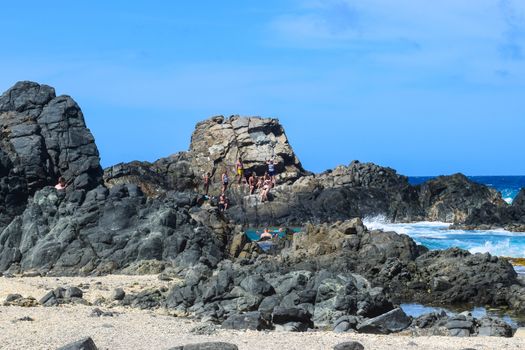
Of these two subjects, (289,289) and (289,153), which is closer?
(289,289)

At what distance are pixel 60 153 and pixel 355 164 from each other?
34.7 meters

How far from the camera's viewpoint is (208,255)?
1070 inches

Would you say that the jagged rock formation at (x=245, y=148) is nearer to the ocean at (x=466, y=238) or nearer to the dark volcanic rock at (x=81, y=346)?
the ocean at (x=466, y=238)

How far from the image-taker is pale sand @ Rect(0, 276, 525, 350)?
514 inches

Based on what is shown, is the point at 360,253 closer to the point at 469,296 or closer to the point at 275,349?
the point at 469,296

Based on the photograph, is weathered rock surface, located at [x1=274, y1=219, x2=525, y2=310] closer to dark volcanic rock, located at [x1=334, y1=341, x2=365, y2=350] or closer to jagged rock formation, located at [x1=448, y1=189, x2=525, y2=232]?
dark volcanic rock, located at [x1=334, y1=341, x2=365, y2=350]

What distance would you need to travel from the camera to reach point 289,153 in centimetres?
7081

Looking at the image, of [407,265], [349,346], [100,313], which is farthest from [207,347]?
[407,265]

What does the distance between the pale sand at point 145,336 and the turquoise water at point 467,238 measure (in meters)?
25.6

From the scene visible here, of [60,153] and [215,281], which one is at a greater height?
[60,153]

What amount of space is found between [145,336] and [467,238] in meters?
36.0

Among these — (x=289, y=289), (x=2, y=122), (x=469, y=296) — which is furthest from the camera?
(x=2, y=122)

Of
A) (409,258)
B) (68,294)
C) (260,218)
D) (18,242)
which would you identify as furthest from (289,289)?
(260,218)

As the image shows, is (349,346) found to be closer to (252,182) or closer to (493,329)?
(493,329)
